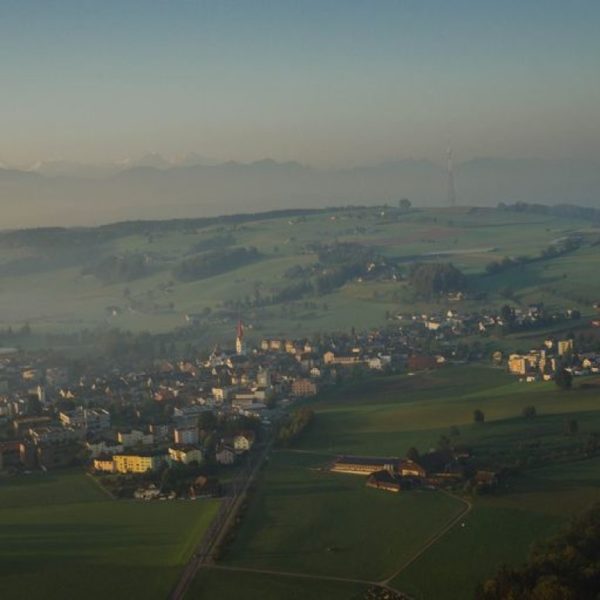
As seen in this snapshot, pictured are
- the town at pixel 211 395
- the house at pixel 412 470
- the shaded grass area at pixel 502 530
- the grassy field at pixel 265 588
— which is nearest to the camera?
the grassy field at pixel 265 588

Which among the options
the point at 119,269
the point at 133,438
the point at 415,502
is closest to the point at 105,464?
the point at 133,438

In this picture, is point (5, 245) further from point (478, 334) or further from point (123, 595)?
point (123, 595)

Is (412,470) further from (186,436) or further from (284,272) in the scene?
(284,272)

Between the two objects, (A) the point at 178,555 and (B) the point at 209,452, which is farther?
(B) the point at 209,452

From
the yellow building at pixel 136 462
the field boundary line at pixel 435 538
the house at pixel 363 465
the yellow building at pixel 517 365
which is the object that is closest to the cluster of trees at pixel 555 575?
the field boundary line at pixel 435 538

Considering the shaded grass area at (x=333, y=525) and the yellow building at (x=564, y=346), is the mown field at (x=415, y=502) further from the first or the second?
the yellow building at (x=564, y=346)

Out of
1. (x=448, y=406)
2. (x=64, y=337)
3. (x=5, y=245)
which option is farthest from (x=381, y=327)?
(x=5, y=245)

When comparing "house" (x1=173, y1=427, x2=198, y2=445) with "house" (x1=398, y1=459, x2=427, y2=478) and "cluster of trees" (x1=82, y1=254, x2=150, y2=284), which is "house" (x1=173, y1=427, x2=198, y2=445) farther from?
"cluster of trees" (x1=82, y1=254, x2=150, y2=284)

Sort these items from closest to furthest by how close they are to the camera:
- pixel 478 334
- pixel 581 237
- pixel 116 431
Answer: pixel 116 431 < pixel 478 334 < pixel 581 237
